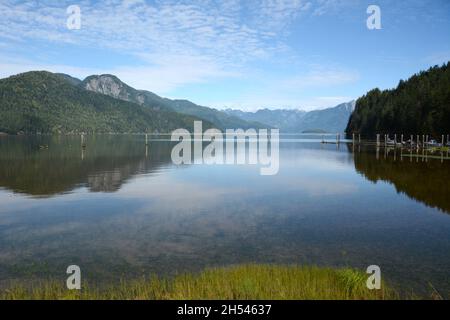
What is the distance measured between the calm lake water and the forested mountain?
88.0m

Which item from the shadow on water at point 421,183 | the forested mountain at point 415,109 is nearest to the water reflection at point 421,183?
the shadow on water at point 421,183

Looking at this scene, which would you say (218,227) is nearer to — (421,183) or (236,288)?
(236,288)

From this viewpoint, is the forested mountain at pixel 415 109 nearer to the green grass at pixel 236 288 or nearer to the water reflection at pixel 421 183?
the water reflection at pixel 421 183

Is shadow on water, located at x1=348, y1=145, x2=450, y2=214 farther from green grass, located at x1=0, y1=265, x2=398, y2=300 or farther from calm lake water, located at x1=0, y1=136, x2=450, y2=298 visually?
green grass, located at x1=0, y1=265, x2=398, y2=300

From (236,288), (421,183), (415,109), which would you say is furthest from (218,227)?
(415,109)

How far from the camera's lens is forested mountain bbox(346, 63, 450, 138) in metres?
121

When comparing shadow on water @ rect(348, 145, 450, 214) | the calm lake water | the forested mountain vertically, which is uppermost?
the forested mountain

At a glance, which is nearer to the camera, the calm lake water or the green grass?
the green grass

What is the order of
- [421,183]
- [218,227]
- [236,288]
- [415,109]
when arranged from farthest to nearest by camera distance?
[415,109] < [421,183] < [218,227] < [236,288]

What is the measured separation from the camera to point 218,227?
970 inches

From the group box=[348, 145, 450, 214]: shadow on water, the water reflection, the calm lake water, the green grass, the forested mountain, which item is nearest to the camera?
the green grass

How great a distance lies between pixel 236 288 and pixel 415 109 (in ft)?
471

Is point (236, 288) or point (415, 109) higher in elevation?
point (415, 109)

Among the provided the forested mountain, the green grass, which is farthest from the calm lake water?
the forested mountain
